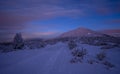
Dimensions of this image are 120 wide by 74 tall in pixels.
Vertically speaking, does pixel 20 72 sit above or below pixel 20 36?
below

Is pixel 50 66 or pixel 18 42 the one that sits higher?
pixel 18 42

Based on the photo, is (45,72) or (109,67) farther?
(109,67)

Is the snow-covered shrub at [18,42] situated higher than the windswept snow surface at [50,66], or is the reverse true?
the snow-covered shrub at [18,42]

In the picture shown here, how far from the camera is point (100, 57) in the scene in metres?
10.6

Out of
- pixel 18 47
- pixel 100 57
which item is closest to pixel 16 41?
pixel 18 47

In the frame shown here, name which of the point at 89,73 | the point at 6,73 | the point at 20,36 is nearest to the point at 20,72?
the point at 6,73

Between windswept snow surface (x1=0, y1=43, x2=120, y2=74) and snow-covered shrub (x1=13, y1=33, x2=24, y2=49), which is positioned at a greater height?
snow-covered shrub (x1=13, y1=33, x2=24, y2=49)

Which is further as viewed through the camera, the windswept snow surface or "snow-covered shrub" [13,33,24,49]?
"snow-covered shrub" [13,33,24,49]

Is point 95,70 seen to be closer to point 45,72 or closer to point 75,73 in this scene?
point 75,73

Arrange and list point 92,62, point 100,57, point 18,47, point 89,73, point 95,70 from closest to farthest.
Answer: point 89,73 → point 95,70 → point 92,62 → point 100,57 → point 18,47

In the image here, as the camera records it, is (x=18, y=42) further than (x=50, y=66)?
Yes

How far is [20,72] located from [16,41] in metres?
15.8

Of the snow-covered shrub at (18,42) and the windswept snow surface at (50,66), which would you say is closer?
the windswept snow surface at (50,66)

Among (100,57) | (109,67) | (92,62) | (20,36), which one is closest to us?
(109,67)
